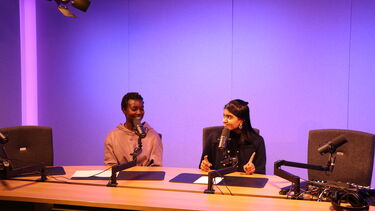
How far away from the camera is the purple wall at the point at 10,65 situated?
506 cm

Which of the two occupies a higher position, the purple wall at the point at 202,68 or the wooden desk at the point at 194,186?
the purple wall at the point at 202,68

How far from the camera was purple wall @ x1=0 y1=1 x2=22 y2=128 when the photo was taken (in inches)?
199

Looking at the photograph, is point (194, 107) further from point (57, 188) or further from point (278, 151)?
point (57, 188)

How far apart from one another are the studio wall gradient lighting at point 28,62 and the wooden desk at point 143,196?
2937 millimetres

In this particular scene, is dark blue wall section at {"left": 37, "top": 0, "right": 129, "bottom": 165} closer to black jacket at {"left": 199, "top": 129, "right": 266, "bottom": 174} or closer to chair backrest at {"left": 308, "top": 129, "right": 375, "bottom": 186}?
black jacket at {"left": 199, "top": 129, "right": 266, "bottom": 174}

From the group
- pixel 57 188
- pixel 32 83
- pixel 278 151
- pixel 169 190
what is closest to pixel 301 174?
pixel 278 151

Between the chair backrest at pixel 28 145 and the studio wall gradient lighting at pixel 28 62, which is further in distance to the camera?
the studio wall gradient lighting at pixel 28 62

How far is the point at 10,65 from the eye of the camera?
5.21 m

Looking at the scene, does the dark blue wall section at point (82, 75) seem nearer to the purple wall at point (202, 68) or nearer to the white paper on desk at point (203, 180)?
the purple wall at point (202, 68)

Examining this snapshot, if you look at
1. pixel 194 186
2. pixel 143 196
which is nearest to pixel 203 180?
pixel 194 186

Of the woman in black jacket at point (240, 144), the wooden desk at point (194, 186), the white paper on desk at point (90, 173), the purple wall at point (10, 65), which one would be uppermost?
the purple wall at point (10, 65)

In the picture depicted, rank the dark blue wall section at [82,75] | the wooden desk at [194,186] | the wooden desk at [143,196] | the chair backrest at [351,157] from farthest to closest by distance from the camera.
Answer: the dark blue wall section at [82,75]
the chair backrest at [351,157]
the wooden desk at [194,186]
the wooden desk at [143,196]

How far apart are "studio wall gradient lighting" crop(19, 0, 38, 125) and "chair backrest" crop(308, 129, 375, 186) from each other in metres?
4.06

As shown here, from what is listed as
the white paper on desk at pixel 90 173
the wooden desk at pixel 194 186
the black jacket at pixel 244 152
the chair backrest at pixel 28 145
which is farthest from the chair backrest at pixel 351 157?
the chair backrest at pixel 28 145
